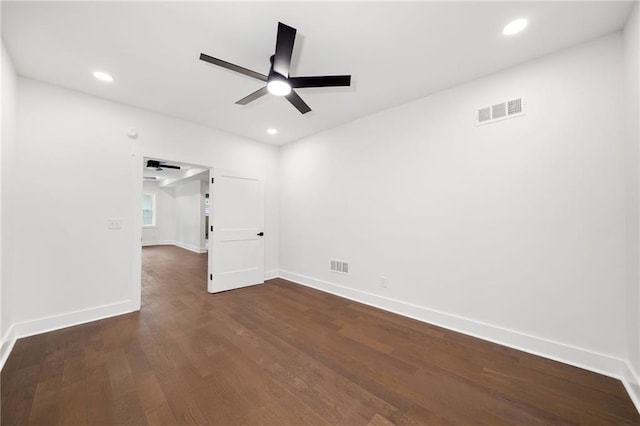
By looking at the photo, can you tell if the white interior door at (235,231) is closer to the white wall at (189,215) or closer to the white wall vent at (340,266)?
the white wall vent at (340,266)

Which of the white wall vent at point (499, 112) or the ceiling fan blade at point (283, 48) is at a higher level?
the ceiling fan blade at point (283, 48)

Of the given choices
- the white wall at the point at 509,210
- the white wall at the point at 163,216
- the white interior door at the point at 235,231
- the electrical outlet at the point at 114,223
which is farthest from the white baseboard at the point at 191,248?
the white wall at the point at 509,210

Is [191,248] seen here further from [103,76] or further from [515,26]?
[515,26]

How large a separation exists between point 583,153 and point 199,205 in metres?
9.42

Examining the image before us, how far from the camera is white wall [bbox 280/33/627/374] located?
6.73 ft

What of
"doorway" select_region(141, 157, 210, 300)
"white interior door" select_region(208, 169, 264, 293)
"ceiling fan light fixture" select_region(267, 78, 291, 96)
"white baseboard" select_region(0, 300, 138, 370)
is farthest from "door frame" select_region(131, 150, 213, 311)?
"doorway" select_region(141, 157, 210, 300)

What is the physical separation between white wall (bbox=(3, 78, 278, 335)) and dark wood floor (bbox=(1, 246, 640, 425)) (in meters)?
0.41

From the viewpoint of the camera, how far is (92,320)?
9.71 ft

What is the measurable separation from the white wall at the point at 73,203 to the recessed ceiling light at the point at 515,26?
4302mm

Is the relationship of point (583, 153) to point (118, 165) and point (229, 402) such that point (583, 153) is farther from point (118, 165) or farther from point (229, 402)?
point (118, 165)

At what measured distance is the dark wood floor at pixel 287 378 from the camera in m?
1.59

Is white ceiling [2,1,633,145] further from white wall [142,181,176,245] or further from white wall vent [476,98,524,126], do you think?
white wall [142,181,176,245]

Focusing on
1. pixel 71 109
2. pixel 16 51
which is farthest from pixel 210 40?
pixel 71 109

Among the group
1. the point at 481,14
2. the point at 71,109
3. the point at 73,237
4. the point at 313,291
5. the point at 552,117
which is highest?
the point at 481,14
